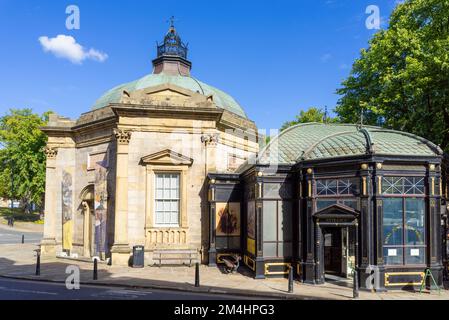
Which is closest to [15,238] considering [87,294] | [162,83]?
[162,83]

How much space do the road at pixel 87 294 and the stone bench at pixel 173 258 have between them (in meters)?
4.86

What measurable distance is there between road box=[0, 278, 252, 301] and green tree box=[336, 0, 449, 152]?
16.3m

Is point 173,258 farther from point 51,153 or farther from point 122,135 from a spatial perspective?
point 51,153

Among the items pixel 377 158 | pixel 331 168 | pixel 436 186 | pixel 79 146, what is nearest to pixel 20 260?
pixel 79 146

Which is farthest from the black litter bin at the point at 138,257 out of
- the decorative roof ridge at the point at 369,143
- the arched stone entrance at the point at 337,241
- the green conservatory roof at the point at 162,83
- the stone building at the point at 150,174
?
the decorative roof ridge at the point at 369,143

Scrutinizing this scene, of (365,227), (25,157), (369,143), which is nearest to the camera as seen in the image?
(365,227)

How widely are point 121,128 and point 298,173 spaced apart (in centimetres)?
944

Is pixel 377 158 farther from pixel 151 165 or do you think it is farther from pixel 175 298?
pixel 151 165

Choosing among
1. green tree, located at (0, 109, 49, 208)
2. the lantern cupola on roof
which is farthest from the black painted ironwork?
green tree, located at (0, 109, 49, 208)

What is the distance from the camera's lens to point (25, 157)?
49.6 meters

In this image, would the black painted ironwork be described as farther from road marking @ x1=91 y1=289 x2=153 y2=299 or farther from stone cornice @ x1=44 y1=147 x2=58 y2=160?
road marking @ x1=91 y1=289 x2=153 y2=299

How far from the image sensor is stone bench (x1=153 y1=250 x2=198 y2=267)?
18.4 m

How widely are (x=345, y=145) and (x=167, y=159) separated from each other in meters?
8.97

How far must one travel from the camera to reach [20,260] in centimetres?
2056
